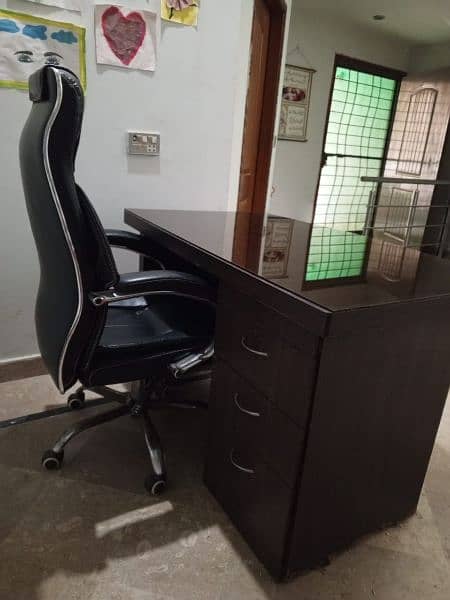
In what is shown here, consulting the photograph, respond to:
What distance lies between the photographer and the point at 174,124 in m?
1.88

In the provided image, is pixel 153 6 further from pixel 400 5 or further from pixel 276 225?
pixel 400 5

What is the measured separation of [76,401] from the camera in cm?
170

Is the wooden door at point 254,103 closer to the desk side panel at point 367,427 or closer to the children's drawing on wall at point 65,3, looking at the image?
the children's drawing on wall at point 65,3

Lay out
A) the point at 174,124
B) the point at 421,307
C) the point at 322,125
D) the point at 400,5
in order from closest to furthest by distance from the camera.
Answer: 1. the point at 421,307
2. the point at 174,124
3. the point at 400,5
4. the point at 322,125

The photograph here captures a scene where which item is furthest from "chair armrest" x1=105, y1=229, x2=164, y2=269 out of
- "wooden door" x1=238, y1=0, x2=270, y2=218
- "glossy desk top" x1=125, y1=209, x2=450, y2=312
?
"wooden door" x1=238, y1=0, x2=270, y2=218

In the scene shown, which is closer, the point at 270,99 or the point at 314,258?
the point at 314,258

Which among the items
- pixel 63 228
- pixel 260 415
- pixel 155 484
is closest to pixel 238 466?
pixel 260 415

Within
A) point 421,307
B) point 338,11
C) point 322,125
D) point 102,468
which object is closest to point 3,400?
point 102,468

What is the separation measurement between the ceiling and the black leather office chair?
337 centimetres

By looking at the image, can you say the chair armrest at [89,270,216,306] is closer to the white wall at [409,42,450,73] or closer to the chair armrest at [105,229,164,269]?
the chair armrest at [105,229,164,269]

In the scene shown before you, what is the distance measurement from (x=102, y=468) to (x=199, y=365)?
0.52m

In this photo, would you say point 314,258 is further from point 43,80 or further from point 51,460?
point 51,460

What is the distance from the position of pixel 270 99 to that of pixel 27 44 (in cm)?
143

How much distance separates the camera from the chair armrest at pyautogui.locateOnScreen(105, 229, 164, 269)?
1.55 metres
